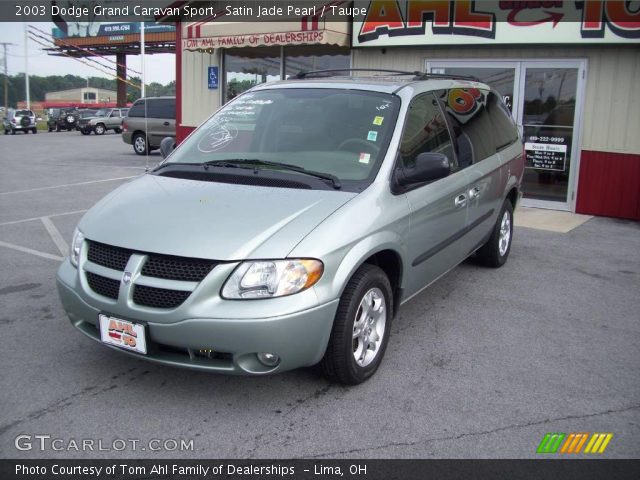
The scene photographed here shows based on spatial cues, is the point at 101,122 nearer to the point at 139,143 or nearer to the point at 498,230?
the point at 139,143

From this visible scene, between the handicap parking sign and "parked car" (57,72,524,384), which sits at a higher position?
the handicap parking sign

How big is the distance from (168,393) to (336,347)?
1.01m

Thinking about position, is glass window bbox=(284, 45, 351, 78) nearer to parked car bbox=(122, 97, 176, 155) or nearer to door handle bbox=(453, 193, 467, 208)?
door handle bbox=(453, 193, 467, 208)

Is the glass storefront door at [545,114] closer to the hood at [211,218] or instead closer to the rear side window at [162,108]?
the hood at [211,218]

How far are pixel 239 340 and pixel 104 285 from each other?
89cm

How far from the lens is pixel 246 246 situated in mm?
3195

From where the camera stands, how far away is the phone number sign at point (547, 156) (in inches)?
385

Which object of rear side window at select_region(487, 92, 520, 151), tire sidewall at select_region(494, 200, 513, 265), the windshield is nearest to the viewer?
the windshield

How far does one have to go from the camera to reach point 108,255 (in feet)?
11.4

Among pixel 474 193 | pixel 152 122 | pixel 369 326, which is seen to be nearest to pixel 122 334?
pixel 369 326

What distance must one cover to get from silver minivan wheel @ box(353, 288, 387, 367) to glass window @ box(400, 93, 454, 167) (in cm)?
99

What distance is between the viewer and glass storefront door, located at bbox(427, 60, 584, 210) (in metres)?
9.54

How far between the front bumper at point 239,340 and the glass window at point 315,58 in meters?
8.54

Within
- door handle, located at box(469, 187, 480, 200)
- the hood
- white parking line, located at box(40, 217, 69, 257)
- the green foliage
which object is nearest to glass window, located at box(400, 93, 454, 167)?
door handle, located at box(469, 187, 480, 200)
